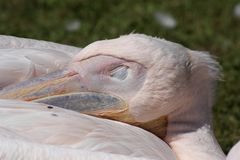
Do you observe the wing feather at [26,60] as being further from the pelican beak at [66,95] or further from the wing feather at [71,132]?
the wing feather at [71,132]

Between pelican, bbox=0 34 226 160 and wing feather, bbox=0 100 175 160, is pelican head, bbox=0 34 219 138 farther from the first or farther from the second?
wing feather, bbox=0 100 175 160

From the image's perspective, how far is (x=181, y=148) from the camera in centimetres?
416

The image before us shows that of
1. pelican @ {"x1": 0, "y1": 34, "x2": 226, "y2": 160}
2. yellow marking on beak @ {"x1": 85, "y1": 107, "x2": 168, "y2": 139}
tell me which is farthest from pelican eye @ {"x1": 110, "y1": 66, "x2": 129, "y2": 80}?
yellow marking on beak @ {"x1": 85, "y1": 107, "x2": 168, "y2": 139}

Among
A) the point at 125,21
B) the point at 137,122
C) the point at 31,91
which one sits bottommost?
the point at 125,21

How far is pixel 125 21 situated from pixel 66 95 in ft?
10.8

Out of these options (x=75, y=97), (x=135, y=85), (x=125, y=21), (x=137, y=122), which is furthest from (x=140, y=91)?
(x=125, y=21)

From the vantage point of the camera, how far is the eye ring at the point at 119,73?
13.6ft

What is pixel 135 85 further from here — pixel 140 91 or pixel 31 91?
pixel 31 91

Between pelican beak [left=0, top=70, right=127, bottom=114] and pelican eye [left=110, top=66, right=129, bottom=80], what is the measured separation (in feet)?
0.30

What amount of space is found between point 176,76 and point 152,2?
375cm

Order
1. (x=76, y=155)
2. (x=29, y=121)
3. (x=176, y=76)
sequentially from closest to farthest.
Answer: (x=76, y=155), (x=29, y=121), (x=176, y=76)

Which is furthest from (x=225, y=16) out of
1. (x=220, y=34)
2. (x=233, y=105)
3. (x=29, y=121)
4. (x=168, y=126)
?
(x=29, y=121)

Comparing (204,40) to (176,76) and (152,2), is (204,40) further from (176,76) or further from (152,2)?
Result: (176,76)

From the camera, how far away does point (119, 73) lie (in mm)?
4172
